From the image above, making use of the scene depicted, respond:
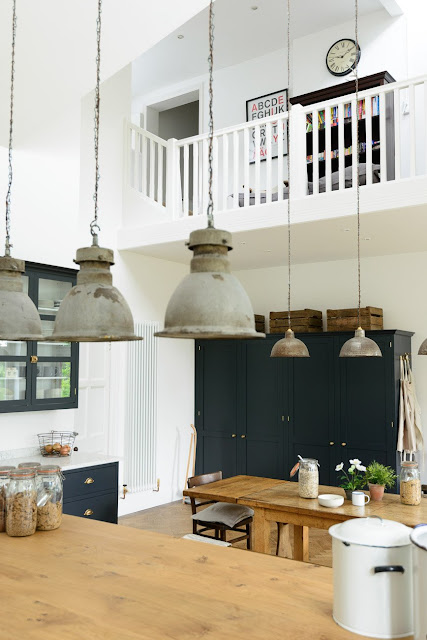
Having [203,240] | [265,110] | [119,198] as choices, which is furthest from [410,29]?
[203,240]

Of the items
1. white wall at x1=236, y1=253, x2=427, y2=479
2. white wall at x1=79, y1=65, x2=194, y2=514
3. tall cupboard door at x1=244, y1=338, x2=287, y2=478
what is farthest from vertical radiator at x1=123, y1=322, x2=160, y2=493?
white wall at x1=236, y1=253, x2=427, y2=479

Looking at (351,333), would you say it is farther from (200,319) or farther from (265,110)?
(200,319)

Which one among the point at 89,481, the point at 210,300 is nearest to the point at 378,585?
the point at 210,300

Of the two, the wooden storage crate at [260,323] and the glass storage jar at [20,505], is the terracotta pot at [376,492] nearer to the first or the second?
the glass storage jar at [20,505]

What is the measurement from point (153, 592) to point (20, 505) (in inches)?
33.8

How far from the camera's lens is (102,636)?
5.20 feet

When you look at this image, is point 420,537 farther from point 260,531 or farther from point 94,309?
point 260,531

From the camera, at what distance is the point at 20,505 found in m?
2.49

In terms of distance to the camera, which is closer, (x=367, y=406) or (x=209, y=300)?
(x=209, y=300)

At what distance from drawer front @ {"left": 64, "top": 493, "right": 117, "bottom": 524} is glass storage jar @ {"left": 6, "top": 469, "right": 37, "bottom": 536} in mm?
2320

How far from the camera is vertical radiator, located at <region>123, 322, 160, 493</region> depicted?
288 inches

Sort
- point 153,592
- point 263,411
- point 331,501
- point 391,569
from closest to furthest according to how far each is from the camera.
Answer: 1. point 391,569
2. point 153,592
3. point 331,501
4. point 263,411

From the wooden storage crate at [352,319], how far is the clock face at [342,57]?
10.0ft

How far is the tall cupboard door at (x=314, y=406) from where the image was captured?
705cm
